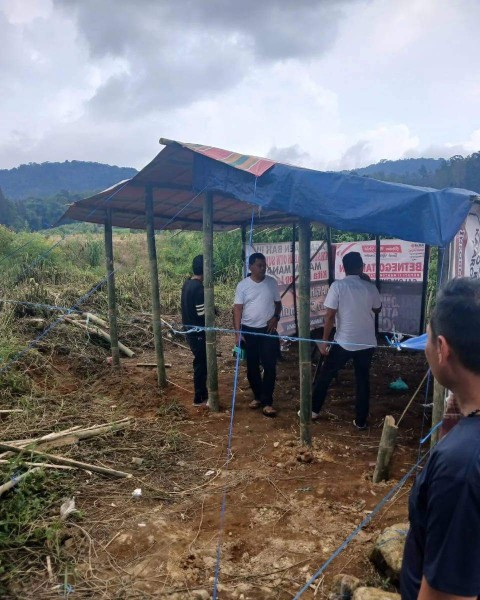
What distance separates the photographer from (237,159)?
15.7 feet

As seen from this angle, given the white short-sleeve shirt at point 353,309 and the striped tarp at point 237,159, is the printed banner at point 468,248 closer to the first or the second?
the white short-sleeve shirt at point 353,309

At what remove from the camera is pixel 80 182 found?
76625 mm

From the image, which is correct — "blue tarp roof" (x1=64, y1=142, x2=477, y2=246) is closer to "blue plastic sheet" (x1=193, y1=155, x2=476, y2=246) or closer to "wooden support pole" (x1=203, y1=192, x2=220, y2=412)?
"blue plastic sheet" (x1=193, y1=155, x2=476, y2=246)

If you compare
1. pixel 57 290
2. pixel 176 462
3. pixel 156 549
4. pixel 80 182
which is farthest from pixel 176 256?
pixel 80 182

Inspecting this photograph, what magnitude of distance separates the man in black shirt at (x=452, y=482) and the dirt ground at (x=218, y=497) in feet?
6.50

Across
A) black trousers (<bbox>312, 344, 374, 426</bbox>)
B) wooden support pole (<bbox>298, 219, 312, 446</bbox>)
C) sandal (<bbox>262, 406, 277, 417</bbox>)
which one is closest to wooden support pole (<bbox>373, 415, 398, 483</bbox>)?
wooden support pole (<bbox>298, 219, 312, 446</bbox>)

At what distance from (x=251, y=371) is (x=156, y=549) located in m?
2.86

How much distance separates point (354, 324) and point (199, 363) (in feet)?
7.04

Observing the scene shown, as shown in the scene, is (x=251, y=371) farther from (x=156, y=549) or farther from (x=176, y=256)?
(x=176, y=256)

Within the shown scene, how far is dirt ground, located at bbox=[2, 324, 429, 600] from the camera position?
9.41 ft

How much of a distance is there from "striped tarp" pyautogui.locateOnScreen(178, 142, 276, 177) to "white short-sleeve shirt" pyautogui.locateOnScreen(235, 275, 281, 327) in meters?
1.46

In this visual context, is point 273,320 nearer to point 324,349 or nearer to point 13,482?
point 324,349

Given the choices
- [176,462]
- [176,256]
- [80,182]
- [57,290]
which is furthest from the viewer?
[80,182]

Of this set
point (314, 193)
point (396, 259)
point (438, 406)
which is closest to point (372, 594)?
point (438, 406)
